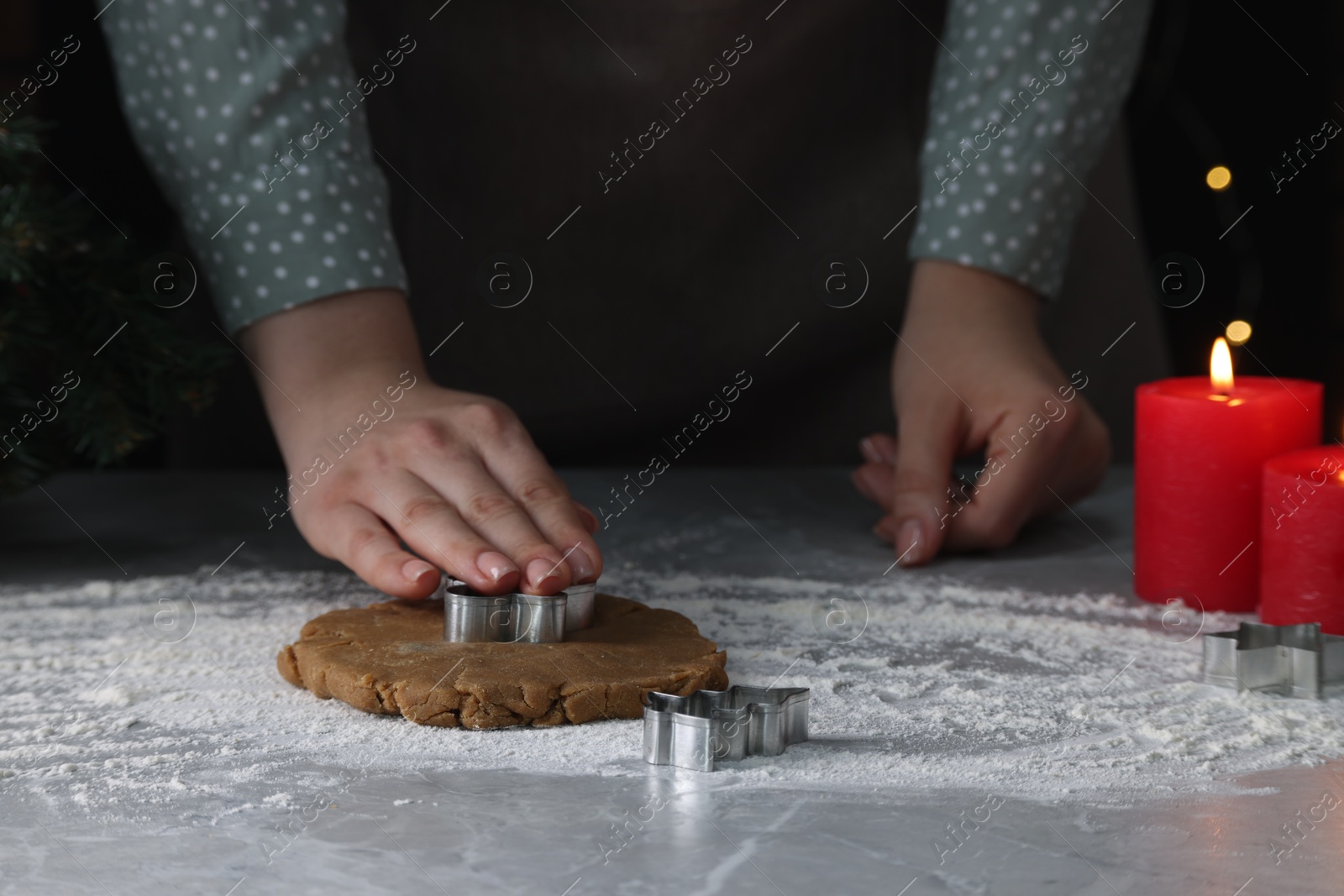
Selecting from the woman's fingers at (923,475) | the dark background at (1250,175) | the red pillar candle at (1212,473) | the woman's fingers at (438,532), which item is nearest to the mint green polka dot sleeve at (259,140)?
the woman's fingers at (438,532)

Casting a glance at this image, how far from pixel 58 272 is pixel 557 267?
52 cm

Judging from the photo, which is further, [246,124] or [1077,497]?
[1077,497]

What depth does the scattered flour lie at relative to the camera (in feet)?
2.01

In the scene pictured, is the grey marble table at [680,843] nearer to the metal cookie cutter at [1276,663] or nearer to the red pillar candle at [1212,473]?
the metal cookie cutter at [1276,663]

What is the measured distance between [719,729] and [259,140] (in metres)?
0.62

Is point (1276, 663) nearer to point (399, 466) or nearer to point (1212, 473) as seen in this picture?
point (1212, 473)

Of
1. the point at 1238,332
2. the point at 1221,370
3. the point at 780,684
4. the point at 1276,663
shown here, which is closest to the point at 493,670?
the point at 780,684

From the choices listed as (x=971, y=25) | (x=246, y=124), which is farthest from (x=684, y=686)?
(x=971, y=25)

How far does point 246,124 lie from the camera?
3.21 ft

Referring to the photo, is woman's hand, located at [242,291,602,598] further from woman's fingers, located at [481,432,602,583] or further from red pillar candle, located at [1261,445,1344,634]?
red pillar candle, located at [1261,445,1344,634]

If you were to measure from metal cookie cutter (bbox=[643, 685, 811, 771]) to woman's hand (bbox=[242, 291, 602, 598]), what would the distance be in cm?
16

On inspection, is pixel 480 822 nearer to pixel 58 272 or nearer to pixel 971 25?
pixel 58 272

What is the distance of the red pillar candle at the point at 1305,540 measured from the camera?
80cm

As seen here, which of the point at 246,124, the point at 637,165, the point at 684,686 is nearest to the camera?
the point at 684,686
